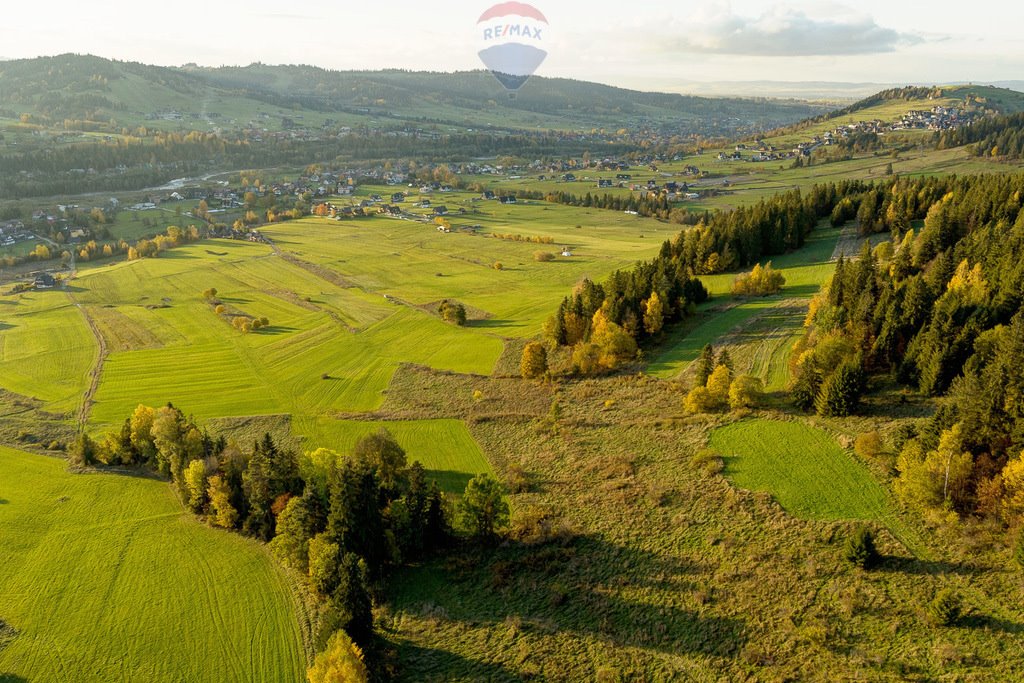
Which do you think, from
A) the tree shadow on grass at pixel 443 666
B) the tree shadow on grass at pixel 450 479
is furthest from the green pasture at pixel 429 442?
A: the tree shadow on grass at pixel 443 666

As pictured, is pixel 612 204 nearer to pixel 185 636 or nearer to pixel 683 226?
pixel 683 226

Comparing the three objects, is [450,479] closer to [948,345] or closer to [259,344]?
[948,345]

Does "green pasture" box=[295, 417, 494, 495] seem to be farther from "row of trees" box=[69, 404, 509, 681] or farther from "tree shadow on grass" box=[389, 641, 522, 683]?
"tree shadow on grass" box=[389, 641, 522, 683]

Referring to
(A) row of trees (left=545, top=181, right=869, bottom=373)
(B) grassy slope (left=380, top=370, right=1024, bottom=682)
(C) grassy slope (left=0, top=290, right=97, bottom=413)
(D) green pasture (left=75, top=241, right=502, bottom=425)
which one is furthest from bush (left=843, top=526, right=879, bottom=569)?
(C) grassy slope (left=0, top=290, right=97, bottom=413)

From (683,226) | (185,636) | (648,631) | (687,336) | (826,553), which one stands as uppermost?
(683,226)

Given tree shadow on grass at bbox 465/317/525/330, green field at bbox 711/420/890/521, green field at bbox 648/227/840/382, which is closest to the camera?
green field at bbox 711/420/890/521

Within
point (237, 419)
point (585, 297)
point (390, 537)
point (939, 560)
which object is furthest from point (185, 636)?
point (585, 297)
